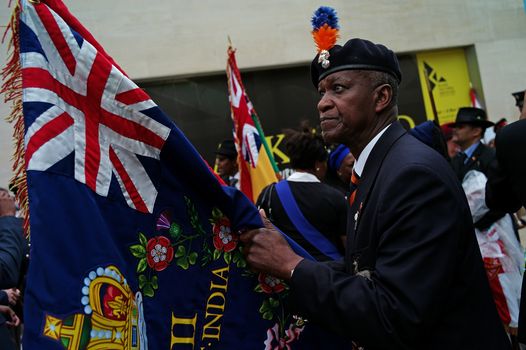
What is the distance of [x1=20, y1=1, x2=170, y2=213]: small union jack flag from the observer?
1.80 m

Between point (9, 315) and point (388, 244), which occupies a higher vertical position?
point (388, 244)

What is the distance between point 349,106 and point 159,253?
0.86 metres

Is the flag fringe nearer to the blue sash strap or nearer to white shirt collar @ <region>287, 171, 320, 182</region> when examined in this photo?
the blue sash strap

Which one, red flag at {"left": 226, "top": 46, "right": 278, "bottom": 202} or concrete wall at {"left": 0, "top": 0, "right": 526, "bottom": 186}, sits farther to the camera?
concrete wall at {"left": 0, "top": 0, "right": 526, "bottom": 186}

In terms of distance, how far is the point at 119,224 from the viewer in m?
1.90

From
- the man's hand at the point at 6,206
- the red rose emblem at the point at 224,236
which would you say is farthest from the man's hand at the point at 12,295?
the red rose emblem at the point at 224,236

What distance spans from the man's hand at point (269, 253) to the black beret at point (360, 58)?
0.66 meters

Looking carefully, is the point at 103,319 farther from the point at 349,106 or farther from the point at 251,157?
the point at 251,157

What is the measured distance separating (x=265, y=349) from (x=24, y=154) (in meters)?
1.10

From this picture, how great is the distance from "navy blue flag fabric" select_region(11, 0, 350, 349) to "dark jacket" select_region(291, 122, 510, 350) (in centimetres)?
36

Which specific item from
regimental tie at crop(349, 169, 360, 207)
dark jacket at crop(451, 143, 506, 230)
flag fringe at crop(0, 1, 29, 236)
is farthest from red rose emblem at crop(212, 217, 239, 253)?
dark jacket at crop(451, 143, 506, 230)

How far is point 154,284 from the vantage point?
6.36 feet

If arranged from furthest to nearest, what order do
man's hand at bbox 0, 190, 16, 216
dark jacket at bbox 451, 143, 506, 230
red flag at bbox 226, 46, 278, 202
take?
red flag at bbox 226, 46, 278, 202, dark jacket at bbox 451, 143, 506, 230, man's hand at bbox 0, 190, 16, 216

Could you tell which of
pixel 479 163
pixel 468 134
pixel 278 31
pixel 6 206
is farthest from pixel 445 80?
pixel 6 206
